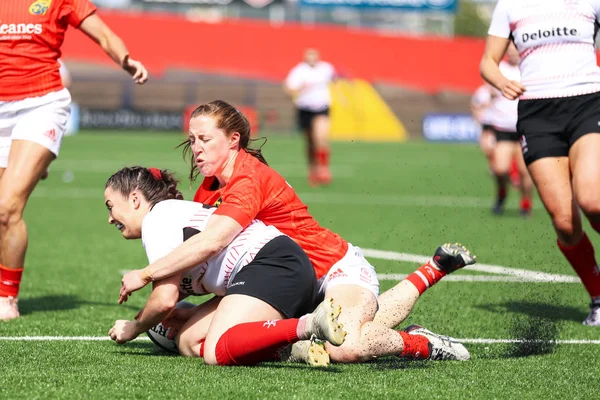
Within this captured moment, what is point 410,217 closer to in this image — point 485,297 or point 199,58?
point 485,297

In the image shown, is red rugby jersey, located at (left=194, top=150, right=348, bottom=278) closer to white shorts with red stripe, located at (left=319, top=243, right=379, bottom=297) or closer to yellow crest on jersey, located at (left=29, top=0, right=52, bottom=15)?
white shorts with red stripe, located at (left=319, top=243, right=379, bottom=297)

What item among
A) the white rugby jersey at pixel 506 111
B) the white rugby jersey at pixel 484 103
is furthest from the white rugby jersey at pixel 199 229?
the white rugby jersey at pixel 484 103

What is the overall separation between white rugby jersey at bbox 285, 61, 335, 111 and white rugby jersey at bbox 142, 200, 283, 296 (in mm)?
12360

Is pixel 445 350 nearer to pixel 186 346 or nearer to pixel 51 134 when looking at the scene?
pixel 186 346

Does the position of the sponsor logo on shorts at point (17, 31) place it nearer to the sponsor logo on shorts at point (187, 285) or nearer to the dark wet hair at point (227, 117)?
the dark wet hair at point (227, 117)

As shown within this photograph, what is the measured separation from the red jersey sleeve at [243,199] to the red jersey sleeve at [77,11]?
6.75 feet

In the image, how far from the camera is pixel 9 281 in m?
5.98

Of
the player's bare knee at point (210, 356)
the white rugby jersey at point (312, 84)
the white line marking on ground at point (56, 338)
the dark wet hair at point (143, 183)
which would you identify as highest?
→ the dark wet hair at point (143, 183)

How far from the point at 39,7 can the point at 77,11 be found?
0.84 ft

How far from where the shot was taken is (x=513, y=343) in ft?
17.3

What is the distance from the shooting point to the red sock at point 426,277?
519cm

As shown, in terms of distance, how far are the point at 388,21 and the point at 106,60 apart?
13.5 meters

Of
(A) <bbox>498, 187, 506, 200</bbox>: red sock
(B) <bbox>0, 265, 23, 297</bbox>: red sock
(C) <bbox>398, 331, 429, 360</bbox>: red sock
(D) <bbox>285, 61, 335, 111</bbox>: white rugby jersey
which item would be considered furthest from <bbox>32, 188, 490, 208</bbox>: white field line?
(C) <bbox>398, 331, 429, 360</bbox>: red sock

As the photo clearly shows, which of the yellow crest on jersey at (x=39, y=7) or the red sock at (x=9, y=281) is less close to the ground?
the yellow crest on jersey at (x=39, y=7)
